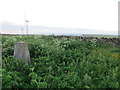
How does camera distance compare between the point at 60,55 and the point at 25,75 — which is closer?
the point at 25,75

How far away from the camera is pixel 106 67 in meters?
7.98

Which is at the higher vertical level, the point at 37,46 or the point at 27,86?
the point at 37,46

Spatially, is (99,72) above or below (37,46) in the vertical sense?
below

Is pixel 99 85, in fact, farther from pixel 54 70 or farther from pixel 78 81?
pixel 54 70

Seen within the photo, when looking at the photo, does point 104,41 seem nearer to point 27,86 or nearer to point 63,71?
point 63,71

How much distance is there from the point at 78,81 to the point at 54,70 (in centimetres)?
129

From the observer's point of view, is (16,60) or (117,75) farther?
(16,60)

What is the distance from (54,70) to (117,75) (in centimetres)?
Answer: 222

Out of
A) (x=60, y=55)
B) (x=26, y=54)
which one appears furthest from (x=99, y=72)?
(x=26, y=54)

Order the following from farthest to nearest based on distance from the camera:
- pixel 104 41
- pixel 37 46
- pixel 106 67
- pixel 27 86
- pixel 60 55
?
pixel 104 41 < pixel 37 46 < pixel 60 55 < pixel 106 67 < pixel 27 86

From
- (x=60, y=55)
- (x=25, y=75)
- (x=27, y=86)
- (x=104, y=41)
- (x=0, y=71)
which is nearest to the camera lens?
(x=27, y=86)

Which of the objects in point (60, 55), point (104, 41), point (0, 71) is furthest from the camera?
point (104, 41)

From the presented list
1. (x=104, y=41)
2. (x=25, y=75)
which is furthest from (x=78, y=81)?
(x=104, y=41)

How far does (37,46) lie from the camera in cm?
1041
